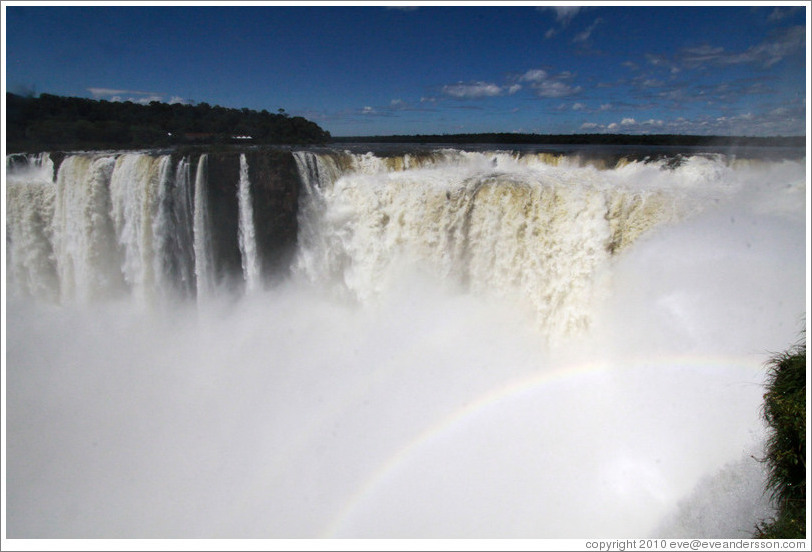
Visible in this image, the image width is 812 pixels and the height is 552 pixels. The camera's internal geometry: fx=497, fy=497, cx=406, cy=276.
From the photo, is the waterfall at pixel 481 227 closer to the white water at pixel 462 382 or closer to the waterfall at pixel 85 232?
the white water at pixel 462 382

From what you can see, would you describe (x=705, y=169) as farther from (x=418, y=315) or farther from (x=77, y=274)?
(x=77, y=274)

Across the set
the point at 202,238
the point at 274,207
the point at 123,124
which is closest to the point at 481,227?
the point at 274,207

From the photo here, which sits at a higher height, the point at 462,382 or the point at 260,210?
the point at 260,210

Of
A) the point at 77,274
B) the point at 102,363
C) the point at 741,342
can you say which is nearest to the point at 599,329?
the point at 741,342

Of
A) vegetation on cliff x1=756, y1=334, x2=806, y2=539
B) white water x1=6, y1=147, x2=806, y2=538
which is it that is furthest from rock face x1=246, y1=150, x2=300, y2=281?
vegetation on cliff x1=756, y1=334, x2=806, y2=539

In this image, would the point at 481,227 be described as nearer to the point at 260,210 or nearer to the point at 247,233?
the point at 260,210

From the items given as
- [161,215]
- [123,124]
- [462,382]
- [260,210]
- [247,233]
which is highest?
[123,124]
